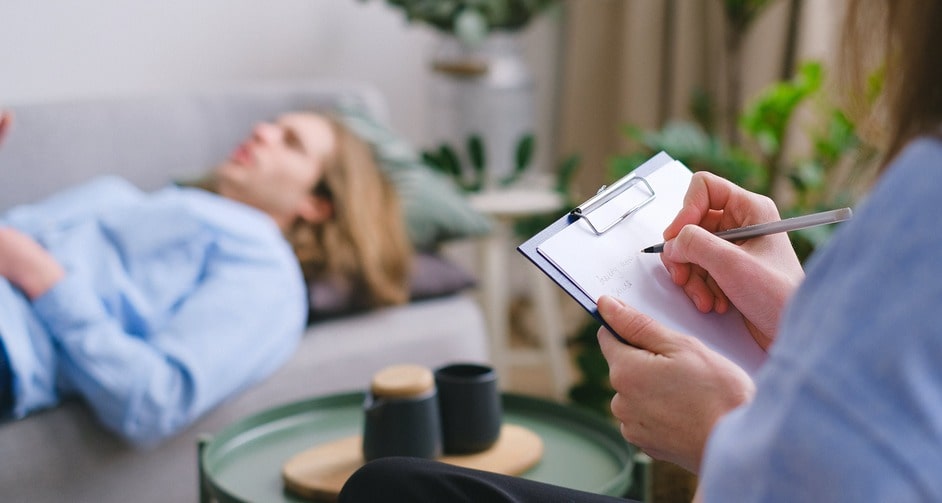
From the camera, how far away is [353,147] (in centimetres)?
187

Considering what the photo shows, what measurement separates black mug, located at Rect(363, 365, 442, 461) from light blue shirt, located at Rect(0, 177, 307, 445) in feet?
1.46

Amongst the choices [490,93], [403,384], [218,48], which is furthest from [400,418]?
[218,48]

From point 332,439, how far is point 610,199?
0.55 meters

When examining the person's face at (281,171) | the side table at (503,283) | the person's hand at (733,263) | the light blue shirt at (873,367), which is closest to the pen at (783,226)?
the person's hand at (733,263)

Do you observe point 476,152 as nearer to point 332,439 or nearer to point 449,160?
point 449,160

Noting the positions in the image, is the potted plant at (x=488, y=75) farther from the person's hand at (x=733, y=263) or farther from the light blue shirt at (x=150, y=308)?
the person's hand at (x=733, y=263)

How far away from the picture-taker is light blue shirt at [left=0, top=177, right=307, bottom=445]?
133 cm

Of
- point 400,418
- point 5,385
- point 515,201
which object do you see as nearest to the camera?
point 400,418

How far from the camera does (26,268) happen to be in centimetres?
140

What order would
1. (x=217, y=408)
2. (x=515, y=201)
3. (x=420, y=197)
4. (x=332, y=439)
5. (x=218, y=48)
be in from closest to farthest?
(x=332, y=439) → (x=217, y=408) → (x=420, y=197) → (x=515, y=201) → (x=218, y=48)

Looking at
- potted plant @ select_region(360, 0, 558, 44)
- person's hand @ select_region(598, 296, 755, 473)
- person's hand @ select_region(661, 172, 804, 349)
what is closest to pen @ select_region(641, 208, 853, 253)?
person's hand @ select_region(661, 172, 804, 349)

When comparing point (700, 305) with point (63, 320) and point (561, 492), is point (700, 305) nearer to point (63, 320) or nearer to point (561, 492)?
point (561, 492)

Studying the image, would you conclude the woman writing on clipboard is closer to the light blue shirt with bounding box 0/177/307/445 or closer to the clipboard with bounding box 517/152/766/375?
the clipboard with bounding box 517/152/766/375

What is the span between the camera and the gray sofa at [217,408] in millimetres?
1347
